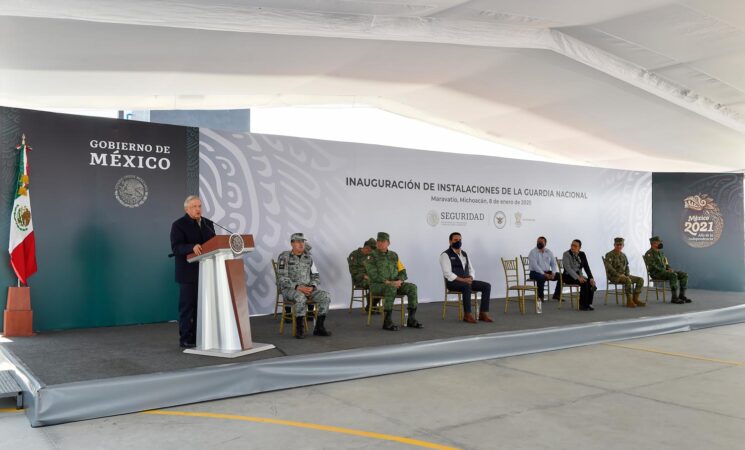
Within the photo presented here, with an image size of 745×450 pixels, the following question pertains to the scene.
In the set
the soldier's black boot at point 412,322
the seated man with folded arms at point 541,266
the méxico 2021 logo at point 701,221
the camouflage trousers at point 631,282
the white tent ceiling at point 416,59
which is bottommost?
the soldier's black boot at point 412,322

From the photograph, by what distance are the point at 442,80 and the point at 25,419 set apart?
8013 millimetres

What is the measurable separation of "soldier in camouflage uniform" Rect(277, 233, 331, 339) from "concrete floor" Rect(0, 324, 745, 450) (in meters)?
1.09

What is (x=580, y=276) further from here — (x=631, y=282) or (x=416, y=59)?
(x=416, y=59)

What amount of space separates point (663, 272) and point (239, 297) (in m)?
6.88

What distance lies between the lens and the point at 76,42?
6.91 meters

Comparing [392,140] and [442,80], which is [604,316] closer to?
[442,80]

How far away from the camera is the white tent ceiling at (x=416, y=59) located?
6574 millimetres

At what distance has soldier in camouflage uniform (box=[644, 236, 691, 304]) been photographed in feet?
28.9

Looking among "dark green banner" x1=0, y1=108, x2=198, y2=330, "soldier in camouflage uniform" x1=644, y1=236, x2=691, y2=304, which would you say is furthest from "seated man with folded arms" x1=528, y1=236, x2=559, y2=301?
"dark green banner" x1=0, y1=108, x2=198, y2=330

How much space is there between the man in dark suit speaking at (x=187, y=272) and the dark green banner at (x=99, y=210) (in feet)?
5.68

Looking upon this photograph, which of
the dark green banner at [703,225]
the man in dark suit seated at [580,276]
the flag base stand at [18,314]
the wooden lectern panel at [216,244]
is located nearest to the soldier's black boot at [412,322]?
the wooden lectern panel at [216,244]

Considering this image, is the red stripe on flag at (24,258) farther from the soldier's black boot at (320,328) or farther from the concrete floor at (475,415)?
the soldier's black boot at (320,328)

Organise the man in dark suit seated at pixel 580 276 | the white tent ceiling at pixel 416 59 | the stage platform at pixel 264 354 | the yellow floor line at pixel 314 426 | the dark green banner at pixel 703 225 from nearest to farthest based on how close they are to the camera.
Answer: the yellow floor line at pixel 314 426 → the stage platform at pixel 264 354 → the white tent ceiling at pixel 416 59 → the man in dark suit seated at pixel 580 276 → the dark green banner at pixel 703 225

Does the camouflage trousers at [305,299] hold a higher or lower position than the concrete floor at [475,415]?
higher
